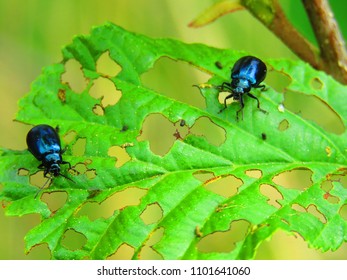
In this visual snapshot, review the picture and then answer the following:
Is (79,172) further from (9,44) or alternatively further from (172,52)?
(9,44)

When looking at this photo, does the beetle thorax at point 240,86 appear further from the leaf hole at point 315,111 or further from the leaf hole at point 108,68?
the leaf hole at point 315,111

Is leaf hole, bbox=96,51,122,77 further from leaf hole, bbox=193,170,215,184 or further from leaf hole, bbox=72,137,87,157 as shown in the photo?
leaf hole, bbox=193,170,215,184

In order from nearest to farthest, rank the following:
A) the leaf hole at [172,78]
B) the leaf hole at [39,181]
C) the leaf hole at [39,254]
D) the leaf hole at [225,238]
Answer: the leaf hole at [39,181] → the leaf hole at [225,238] → the leaf hole at [39,254] → the leaf hole at [172,78]

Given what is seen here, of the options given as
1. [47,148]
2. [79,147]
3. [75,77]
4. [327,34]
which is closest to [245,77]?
[327,34]

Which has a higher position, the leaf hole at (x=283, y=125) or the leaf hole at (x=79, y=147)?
the leaf hole at (x=283, y=125)

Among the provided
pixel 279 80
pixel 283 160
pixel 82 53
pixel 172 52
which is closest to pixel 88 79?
pixel 82 53

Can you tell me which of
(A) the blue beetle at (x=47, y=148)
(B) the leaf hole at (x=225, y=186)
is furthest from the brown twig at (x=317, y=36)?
(A) the blue beetle at (x=47, y=148)
